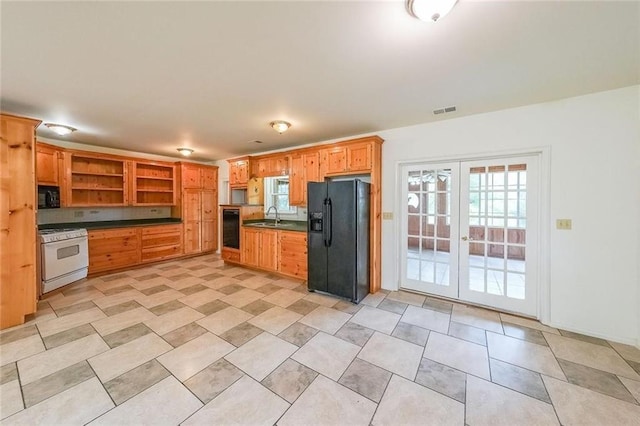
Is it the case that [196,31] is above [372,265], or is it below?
above

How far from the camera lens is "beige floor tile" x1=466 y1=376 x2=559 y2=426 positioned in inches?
61.6

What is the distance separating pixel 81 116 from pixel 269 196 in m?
3.23

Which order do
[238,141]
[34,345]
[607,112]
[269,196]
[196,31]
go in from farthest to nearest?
[269,196] → [238,141] → [607,112] → [34,345] → [196,31]

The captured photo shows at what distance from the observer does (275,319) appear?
2.88 m

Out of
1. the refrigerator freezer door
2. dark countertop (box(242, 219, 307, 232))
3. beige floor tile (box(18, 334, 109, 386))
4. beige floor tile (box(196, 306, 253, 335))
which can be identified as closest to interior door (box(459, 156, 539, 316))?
the refrigerator freezer door

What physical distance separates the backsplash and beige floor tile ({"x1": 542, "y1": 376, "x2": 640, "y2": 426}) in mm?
7219

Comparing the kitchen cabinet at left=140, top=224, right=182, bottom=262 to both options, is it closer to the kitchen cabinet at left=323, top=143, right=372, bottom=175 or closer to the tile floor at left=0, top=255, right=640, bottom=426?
the tile floor at left=0, top=255, right=640, bottom=426

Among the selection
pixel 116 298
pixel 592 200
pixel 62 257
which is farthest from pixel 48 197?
pixel 592 200

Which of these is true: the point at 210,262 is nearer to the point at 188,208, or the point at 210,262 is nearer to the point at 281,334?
the point at 188,208

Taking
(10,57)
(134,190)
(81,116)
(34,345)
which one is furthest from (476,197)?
(134,190)

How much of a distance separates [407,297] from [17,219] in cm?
498

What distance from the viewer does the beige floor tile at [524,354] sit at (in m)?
2.05

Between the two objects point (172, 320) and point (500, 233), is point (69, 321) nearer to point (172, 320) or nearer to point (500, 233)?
point (172, 320)

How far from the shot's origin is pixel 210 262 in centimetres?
558
